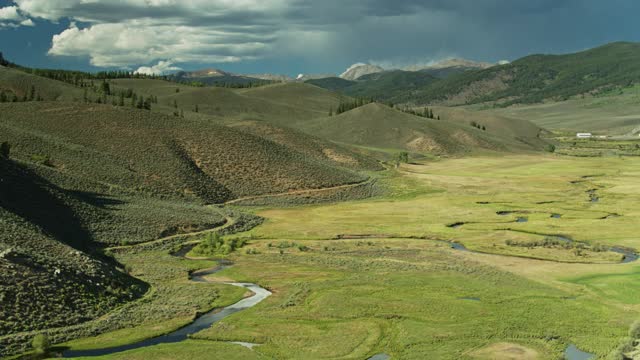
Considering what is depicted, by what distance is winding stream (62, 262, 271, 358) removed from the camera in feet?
160

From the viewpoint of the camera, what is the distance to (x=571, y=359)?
156 ft

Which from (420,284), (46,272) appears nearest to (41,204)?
(46,272)

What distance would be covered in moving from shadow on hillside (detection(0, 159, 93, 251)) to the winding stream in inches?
791

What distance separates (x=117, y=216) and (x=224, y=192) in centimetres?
4031

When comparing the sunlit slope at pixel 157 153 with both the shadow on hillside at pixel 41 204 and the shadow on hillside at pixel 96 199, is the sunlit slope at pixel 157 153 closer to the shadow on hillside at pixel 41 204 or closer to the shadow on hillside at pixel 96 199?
the shadow on hillside at pixel 96 199

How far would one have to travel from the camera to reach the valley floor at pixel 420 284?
50.5 m

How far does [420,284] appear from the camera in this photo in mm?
67688

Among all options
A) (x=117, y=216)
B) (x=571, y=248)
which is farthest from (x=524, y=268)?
(x=117, y=216)

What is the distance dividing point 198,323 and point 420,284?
24456 mm

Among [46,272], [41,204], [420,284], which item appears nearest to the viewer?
[46,272]

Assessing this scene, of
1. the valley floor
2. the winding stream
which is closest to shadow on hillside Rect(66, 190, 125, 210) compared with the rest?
the valley floor

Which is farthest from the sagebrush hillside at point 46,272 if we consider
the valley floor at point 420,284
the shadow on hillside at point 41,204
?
the valley floor at point 420,284

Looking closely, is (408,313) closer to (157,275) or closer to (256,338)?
(256,338)

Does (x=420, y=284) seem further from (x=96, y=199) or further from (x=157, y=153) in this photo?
(x=157, y=153)
